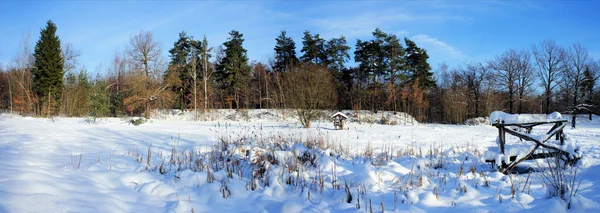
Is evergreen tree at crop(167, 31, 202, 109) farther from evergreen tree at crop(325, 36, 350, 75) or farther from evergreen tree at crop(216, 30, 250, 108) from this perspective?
evergreen tree at crop(325, 36, 350, 75)

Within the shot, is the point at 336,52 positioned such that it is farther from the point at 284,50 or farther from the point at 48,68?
the point at 48,68

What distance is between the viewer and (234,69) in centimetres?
3322

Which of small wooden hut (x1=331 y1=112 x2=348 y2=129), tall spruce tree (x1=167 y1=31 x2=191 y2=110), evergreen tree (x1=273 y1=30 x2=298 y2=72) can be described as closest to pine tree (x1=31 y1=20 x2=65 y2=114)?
tall spruce tree (x1=167 y1=31 x2=191 y2=110)

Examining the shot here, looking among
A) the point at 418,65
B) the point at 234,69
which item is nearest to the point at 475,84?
the point at 418,65

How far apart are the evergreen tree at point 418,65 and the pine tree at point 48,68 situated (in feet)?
118

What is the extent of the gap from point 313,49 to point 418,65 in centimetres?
1186

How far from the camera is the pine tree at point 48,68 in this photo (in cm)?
2812

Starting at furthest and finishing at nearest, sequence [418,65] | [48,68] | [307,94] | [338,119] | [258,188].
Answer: [418,65], [48,68], [338,119], [307,94], [258,188]

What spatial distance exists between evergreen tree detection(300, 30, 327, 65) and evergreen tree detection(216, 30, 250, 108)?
7051mm

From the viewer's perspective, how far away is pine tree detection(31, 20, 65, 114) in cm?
2812

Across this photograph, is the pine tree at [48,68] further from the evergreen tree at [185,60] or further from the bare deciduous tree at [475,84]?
the bare deciduous tree at [475,84]

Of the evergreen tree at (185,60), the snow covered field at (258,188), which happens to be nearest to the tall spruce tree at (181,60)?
the evergreen tree at (185,60)

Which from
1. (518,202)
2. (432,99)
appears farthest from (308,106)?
(432,99)

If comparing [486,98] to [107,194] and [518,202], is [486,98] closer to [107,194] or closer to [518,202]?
[518,202]
